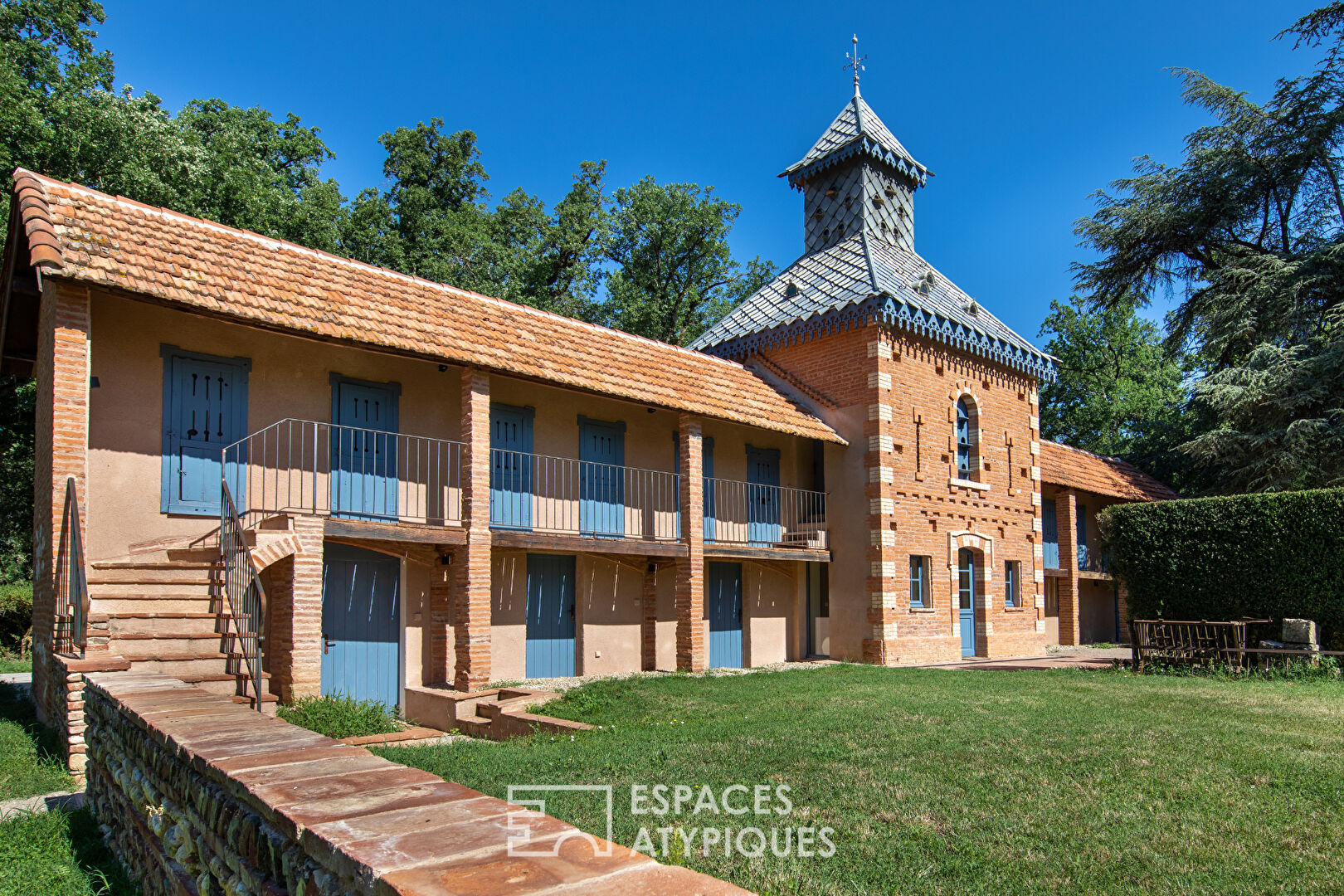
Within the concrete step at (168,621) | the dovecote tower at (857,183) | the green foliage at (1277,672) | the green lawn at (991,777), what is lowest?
the green foliage at (1277,672)

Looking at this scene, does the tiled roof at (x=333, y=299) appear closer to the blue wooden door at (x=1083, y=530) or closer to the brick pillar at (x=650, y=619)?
the brick pillar at (x=650, y=619)

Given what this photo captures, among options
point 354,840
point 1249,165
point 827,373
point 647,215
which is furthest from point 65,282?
point 1249,165

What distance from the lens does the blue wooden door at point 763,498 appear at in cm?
1830

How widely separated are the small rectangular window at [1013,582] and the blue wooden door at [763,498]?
6.00 meters

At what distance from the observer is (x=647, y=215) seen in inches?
1224

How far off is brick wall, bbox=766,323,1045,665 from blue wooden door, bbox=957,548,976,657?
145mm

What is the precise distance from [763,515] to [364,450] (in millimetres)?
8433

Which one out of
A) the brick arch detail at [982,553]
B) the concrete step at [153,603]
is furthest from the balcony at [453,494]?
the brick arch detail at [982,553]

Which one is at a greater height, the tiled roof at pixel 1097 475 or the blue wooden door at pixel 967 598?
the tiled roof at pixel 1097 475

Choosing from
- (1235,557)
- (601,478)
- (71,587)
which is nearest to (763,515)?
(601,478)

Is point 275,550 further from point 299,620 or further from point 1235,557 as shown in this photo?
point 1235,557

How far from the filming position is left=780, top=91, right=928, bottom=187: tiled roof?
876 inches

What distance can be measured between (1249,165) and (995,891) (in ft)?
82.9

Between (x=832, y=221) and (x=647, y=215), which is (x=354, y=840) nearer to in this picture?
(x=832, y=221)
